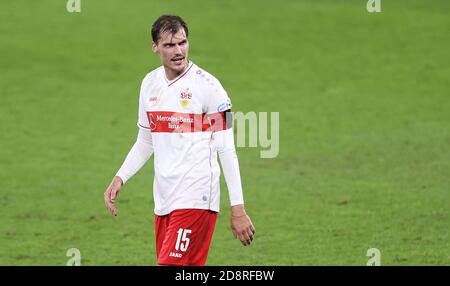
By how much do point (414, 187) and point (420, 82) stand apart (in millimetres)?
8862

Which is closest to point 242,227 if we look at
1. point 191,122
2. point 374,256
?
point 191,122

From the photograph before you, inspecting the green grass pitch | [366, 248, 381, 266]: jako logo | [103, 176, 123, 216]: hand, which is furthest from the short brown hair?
[366, 248, 381, 266]: jako logo

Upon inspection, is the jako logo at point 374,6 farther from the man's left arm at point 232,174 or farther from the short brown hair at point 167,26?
the man's left arm at point 232,174

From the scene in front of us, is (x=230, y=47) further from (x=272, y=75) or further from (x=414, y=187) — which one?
(x=414, y=187)

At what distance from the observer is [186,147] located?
8062 millimetres

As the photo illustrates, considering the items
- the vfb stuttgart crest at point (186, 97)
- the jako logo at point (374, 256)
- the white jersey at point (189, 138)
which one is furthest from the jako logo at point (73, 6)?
the vfb stuttgart crest at point (186, 97)

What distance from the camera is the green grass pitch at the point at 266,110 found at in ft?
43.7

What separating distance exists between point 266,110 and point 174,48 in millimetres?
14022

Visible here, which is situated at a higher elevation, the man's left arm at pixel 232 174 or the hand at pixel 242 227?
the man's left arm at pixel 232 174

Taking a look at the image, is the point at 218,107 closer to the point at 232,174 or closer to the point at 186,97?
the point at 186,97

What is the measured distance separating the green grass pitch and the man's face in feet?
15.0

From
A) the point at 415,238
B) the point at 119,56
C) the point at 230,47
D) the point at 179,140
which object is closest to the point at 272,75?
the point at 230,47

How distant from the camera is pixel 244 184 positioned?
16516 mm

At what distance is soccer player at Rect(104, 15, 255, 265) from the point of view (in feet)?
26.1
